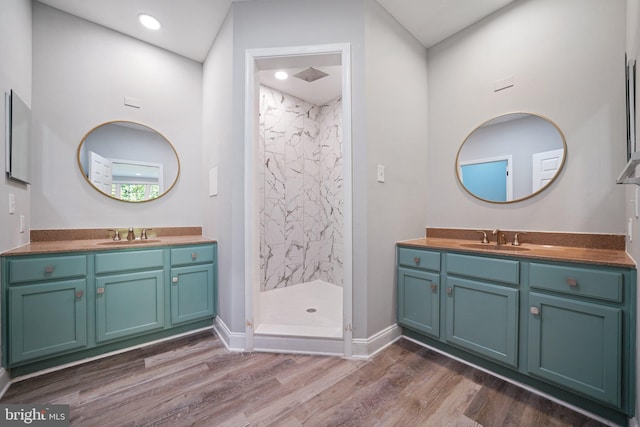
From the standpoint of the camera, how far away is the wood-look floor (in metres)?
1.40

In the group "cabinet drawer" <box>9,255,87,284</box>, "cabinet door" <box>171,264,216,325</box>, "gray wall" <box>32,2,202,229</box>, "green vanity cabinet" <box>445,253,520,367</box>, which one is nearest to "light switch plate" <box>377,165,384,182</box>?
"green vanity cabinet" <box>445,253,520,367</box>

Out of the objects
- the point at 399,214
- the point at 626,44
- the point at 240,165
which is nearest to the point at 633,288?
the point at 399,214

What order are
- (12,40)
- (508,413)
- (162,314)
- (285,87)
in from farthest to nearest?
(285,87)
(162,314)
(12,40)
(508,413)

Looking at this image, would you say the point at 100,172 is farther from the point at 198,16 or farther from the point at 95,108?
the point at 198,16

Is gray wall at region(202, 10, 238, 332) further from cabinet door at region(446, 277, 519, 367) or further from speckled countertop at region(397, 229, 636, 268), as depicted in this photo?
cabinet door at region(446, 277, 519, 367)

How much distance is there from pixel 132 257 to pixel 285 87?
276 centimetres

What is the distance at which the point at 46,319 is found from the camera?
1.76 metres

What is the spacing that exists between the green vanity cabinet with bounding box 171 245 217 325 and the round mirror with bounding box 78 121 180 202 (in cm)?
81

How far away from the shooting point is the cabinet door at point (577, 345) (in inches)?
52.0

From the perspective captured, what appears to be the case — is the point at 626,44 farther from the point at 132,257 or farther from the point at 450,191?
the point at 132,257

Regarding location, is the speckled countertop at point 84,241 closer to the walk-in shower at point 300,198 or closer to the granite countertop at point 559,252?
the walk-in shower at point 300,198

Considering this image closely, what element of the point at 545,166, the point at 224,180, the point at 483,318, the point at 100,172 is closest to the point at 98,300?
the point at 100,172

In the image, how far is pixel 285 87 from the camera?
3.51 metres

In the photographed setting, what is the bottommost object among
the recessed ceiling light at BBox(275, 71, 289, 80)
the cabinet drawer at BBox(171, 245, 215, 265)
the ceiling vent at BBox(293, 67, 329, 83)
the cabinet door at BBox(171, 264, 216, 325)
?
the cabinet door at BBox(171, 264, 216, 325)
